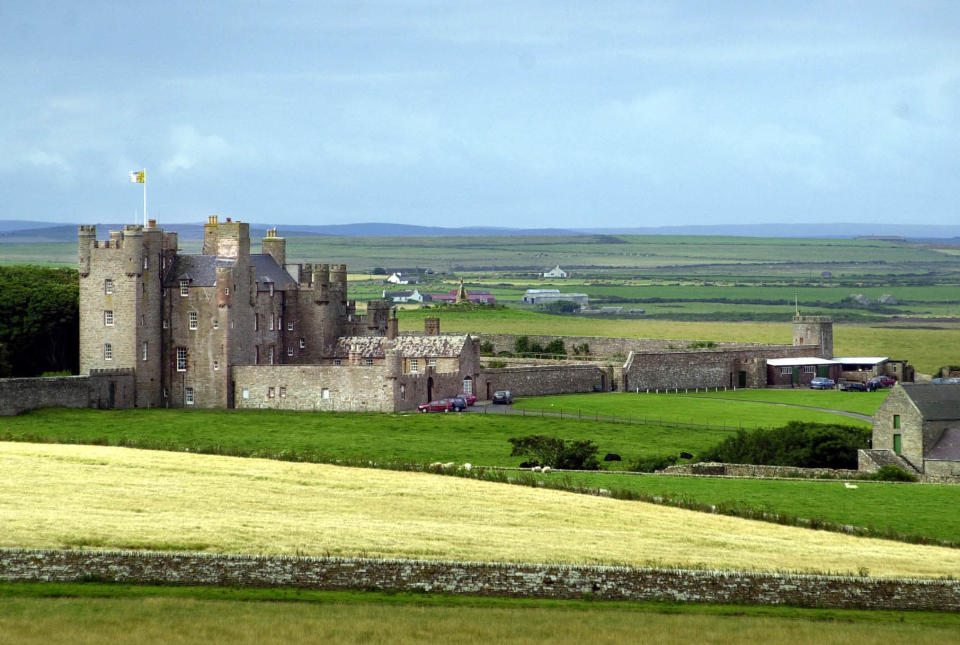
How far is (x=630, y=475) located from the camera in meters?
56.5

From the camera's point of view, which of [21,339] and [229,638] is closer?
[229,638]

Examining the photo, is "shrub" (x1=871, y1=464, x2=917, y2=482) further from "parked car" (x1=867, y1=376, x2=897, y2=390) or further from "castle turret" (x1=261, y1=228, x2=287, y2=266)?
"castle turret" (x1=261, y1=228, x2=287, y2=266)

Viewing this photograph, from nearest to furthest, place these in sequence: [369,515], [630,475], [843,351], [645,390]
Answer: [369,515], [630,475], [645,390], [843,351]

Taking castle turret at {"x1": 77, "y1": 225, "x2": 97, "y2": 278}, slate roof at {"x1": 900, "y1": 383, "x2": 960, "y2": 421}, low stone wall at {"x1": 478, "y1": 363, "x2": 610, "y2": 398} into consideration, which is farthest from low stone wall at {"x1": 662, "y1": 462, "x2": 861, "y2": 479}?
castle turret at {"x1": 77, "y1": 225, "x2": 97, "y2": 278}

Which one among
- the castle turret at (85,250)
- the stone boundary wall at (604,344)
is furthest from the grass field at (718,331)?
the castle turret at (85,250)

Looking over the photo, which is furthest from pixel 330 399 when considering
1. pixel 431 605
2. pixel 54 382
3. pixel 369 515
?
pixel 431 605

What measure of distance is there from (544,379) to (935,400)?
105 ft

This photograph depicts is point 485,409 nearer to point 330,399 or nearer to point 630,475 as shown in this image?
point 330,399

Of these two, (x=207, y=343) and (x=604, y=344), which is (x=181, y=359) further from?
(x=604, y=344)

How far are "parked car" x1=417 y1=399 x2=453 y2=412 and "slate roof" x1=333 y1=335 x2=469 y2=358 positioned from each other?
381 cm

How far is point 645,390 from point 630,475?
38725 millimetres

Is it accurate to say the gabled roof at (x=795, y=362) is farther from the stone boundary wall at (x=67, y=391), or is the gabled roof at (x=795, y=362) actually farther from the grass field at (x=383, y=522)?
the grass field at (x=383, y=522)

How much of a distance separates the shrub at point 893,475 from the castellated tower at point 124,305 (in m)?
38.5

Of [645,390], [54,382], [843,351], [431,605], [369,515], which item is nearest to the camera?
[431,605]
